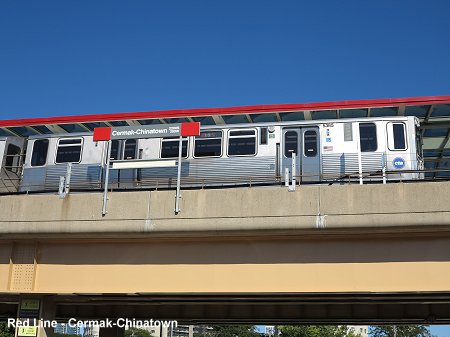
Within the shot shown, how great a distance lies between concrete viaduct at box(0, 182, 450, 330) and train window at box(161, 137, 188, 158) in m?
6.07

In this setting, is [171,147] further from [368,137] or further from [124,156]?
[368,137]

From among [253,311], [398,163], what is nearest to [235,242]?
[398,163]

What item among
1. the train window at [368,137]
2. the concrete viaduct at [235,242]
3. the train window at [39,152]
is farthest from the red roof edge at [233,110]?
the concrete viaduct at [235,242]

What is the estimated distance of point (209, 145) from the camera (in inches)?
800

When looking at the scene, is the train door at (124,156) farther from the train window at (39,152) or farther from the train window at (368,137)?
the train window at (368,137)

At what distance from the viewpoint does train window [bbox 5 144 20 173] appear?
880 inches

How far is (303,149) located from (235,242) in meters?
6.27

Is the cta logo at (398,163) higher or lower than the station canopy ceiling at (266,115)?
lower

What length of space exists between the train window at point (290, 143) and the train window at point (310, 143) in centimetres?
32

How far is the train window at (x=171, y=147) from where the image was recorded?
20.6 m

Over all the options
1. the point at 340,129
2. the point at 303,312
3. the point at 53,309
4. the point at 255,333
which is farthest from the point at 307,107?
the point at 255,333

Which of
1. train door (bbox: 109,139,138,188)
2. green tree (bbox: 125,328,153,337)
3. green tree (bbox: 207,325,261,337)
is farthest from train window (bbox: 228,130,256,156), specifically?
green tree (bbox: 125,328,153,337)

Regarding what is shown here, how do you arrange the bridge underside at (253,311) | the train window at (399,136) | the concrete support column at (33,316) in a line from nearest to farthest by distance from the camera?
the concrete support column at (33,316), the train window at (399,136), the bridge underside at (253,311)

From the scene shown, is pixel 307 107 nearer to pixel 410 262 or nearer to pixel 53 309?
pixel 410 262
